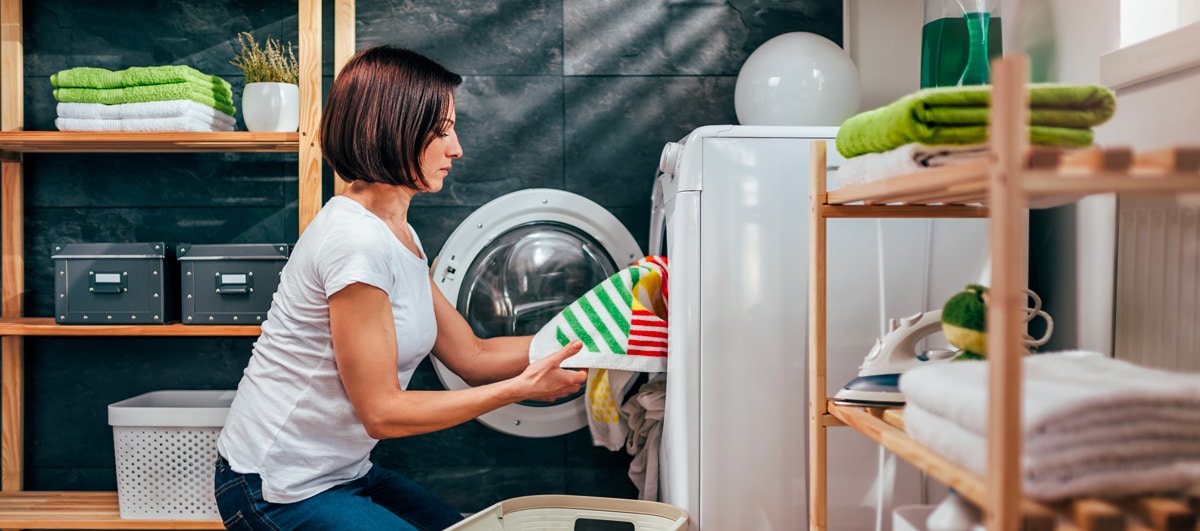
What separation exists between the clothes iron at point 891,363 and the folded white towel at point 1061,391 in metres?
0.22

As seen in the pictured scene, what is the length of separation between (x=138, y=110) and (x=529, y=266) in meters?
0.96

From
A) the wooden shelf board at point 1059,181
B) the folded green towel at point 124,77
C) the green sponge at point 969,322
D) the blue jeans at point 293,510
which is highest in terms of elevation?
the folded green towel at point 124,77

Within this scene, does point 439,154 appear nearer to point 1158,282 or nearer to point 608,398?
point 608,398

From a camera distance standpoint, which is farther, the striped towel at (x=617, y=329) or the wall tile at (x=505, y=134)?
the wall tile at (x=505, y=134)

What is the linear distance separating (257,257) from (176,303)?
0.28 meters

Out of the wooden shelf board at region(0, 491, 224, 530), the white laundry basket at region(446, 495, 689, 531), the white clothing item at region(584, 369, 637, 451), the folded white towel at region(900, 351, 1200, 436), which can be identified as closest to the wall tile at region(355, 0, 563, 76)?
the white clothing item at region(584, 369, 637, 451)

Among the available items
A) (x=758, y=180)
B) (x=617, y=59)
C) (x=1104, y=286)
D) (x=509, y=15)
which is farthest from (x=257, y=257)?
(x=1104, y=286)

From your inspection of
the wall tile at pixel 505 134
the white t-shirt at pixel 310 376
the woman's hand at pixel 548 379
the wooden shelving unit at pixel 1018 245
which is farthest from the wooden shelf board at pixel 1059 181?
the wall tile at pixel 505 134

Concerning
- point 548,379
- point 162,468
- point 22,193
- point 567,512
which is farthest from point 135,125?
point 567,512

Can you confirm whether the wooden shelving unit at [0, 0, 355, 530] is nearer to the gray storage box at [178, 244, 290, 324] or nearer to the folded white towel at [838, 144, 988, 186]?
the gray storage box at [178, 244, 290, 324]

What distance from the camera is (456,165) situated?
2.20m

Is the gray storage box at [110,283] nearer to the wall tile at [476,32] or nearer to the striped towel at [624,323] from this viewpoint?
the wall tile at [476,32]

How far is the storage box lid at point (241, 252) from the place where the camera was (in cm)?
195

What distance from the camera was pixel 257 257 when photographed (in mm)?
1950
